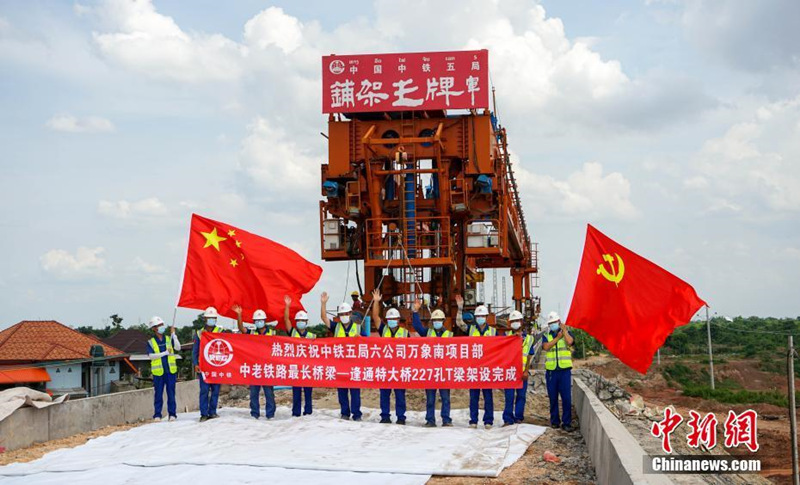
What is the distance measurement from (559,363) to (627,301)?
8.39ft

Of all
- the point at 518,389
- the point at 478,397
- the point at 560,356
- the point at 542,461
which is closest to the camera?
the point at 542,461

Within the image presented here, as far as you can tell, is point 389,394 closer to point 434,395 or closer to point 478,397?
point 434,395

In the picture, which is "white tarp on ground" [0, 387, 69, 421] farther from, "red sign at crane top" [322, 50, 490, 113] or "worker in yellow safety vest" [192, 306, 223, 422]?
"red sign at crane top" [322, 50, 490, 113]

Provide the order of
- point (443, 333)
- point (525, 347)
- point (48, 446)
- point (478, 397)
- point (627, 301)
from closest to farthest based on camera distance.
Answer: point (627, 301) < point (48, 446) < point (525, 347) < point (478, 397) < point (443, 333)

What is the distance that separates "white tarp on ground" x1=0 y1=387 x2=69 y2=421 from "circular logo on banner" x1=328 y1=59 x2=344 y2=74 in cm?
1175

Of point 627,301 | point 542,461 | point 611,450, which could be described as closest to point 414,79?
point 627,301

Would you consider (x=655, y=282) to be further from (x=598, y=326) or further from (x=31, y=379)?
(x=31, y=379)

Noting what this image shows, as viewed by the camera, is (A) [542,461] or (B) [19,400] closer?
(A) [542,461]

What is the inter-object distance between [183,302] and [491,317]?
995 centimetres

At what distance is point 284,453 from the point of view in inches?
427

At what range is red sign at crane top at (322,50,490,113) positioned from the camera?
70.7 feet

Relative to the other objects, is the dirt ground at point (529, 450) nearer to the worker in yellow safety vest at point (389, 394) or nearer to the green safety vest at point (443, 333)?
the green safety vest at point (443, 333)

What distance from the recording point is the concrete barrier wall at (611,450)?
6680mm

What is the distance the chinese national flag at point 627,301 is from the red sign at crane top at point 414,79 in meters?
11.0
